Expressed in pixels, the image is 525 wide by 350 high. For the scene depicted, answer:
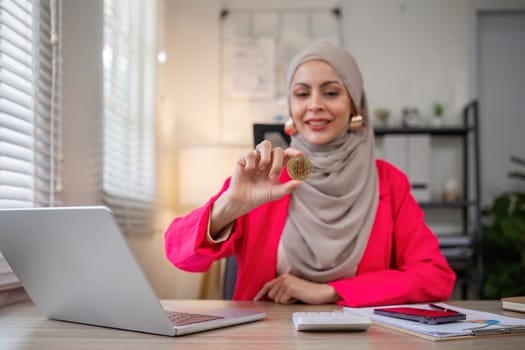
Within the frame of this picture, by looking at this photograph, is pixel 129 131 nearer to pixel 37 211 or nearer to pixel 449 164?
pixel 37 211

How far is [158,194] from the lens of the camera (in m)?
3.16

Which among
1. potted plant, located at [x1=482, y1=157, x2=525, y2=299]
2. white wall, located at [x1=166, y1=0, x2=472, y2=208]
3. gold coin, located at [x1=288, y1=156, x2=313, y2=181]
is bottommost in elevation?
potted plant, located at [x1=482, y1=157, x2=525, y2=299]

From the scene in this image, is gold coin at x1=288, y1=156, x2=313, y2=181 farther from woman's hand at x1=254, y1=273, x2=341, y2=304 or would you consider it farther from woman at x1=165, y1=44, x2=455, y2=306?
woman's hand at x1=254, y1=273, x2=341, y2=304

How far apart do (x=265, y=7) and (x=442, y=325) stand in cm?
321

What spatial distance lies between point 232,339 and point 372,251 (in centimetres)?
80

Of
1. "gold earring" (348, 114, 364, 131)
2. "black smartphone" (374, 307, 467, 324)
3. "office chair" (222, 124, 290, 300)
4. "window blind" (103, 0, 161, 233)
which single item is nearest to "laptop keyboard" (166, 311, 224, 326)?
"black smartphone" (374, 307, 467, 324)

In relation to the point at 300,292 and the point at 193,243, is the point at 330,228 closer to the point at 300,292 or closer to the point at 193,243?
the point at 300,292

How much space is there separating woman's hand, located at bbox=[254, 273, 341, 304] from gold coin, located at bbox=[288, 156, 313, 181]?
0.37m

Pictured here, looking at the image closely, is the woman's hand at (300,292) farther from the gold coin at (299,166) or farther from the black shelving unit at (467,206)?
the black shelving unit at (467,206)

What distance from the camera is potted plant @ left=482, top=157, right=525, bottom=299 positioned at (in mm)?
3314

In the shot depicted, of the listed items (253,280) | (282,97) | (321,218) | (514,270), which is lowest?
(514,270)

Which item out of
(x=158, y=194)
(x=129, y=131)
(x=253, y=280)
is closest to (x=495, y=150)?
(x=158, y=194)

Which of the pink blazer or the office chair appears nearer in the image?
the pink blazer

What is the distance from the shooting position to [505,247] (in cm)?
Answer: 351
